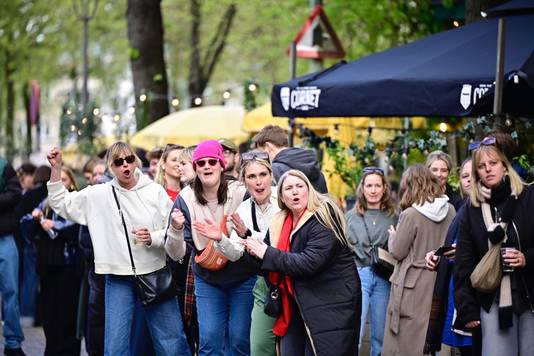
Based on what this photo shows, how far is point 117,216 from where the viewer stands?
30.1 ft

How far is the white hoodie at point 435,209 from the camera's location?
31.4ft

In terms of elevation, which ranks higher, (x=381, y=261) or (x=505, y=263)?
(x=505, y=263)

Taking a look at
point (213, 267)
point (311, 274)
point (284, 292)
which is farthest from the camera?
point (213, 267)

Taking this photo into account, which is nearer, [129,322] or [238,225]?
[238,225]

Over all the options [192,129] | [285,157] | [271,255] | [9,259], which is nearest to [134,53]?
[192,129]

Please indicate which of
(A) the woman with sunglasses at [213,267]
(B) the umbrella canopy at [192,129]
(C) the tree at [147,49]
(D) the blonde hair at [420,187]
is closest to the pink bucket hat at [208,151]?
(A) the woman with sunglasses at [213,267]

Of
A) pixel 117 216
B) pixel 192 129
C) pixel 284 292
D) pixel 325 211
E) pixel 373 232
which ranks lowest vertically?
pixel 284 292

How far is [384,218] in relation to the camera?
1041cm

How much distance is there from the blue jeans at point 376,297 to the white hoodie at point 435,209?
Answer: 1.02 metres

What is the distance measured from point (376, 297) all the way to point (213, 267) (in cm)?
222

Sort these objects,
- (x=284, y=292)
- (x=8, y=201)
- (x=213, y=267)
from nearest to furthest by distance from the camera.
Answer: (x=284, y=292)
(x=213, y=267)
(x=8, y=201)

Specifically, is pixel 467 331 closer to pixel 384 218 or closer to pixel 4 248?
pixel 384 218

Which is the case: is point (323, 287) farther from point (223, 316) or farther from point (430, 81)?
point (430, 81)

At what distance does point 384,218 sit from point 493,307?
10.3ft
